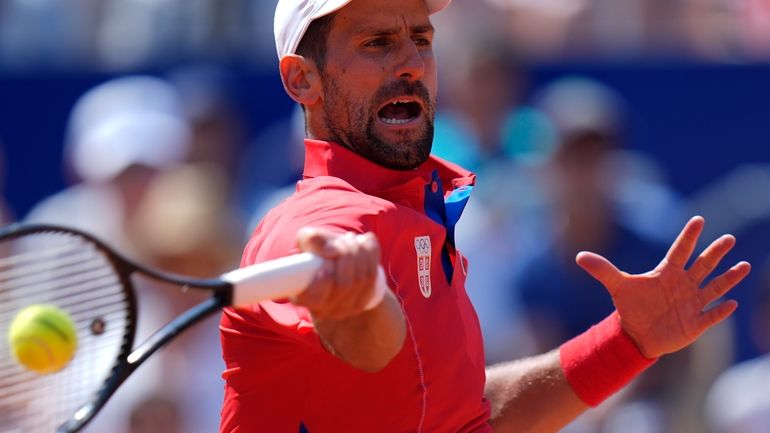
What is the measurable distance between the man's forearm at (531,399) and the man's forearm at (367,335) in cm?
113

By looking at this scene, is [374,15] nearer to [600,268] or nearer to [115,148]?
[600,268]

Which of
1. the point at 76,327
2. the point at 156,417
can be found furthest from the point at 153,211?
the point at 76,327

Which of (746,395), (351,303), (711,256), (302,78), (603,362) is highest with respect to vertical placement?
(302,78)

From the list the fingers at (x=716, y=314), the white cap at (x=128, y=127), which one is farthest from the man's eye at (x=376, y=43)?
the white cap at (x=128, y=127)

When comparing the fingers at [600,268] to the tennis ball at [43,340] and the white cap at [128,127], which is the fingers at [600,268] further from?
the white cap at [128,127]

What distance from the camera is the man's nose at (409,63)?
12.7 feet

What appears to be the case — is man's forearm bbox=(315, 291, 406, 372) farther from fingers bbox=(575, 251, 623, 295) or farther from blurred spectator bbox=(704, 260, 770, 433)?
blurred spectator bbox=(704, 260, 770, 433)

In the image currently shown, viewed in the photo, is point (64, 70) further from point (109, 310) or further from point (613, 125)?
point (109, 310)

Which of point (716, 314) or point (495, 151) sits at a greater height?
point (716, 314)

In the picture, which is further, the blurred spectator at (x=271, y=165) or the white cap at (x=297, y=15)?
the blurred spectator at (x=271, y=165)

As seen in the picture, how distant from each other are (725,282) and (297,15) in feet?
4.59

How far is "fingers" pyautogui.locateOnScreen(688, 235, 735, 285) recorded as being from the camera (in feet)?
13.4

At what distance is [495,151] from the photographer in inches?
297

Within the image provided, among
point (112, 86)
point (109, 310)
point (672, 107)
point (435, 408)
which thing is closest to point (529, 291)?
point (672, 107)
